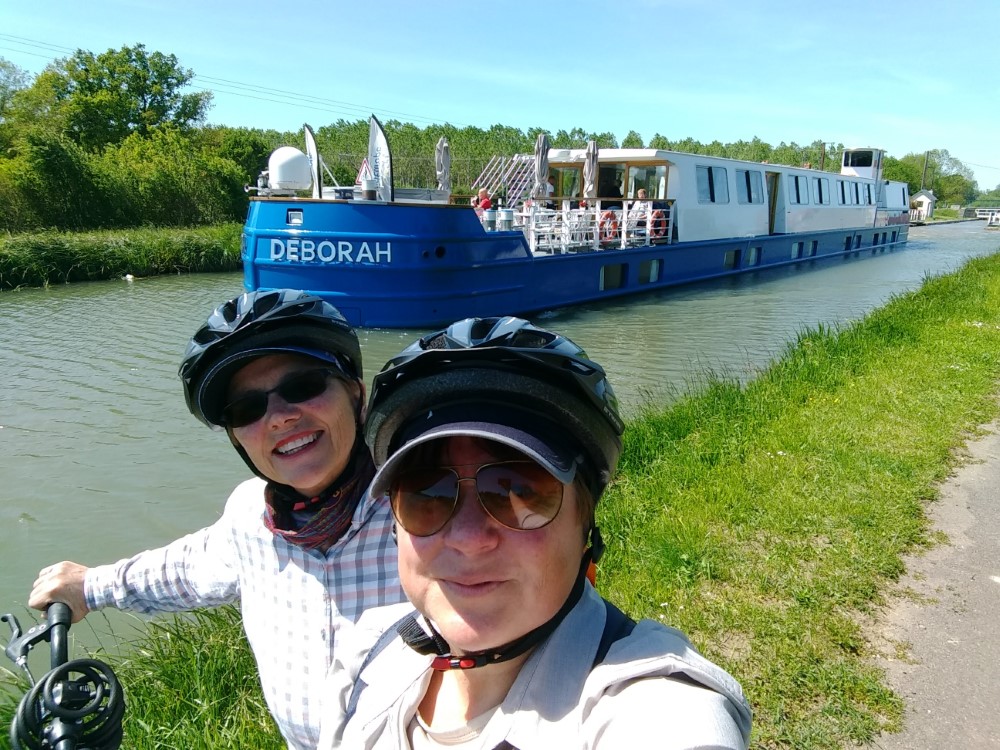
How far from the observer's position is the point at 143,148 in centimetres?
3344

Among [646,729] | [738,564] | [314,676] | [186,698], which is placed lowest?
[186,698]

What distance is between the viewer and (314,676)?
160cm

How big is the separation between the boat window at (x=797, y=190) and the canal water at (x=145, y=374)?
2.76 m

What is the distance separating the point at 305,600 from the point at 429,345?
0.88 metres

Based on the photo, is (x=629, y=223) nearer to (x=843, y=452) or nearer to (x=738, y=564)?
(x=843, y=452)

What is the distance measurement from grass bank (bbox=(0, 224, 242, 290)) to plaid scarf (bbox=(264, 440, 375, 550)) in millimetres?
19304

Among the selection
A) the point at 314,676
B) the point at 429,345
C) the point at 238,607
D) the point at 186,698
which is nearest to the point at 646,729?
the point at 429,345

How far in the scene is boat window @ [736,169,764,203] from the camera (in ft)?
59.0

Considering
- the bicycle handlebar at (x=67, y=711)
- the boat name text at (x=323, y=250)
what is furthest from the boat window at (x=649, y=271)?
the bicycle handlebar at (x=67, y=711)

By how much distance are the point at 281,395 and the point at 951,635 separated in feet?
8.98

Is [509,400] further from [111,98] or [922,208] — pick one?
[922,208]

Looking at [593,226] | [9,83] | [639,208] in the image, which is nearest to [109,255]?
[593,226]

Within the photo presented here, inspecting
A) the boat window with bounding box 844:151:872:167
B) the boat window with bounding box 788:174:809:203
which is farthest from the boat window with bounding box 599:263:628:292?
the boat window with bounding box 844:151:872:167

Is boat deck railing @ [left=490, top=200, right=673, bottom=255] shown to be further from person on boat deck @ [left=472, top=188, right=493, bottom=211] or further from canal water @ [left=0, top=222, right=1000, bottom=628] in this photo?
canal water @ [left=0, top=222, right=1000, bottom=628]
